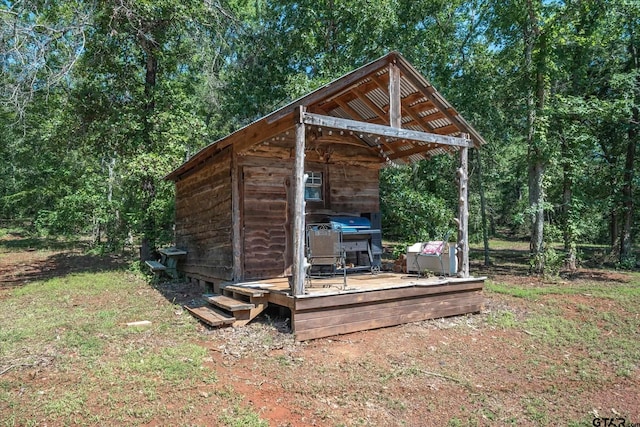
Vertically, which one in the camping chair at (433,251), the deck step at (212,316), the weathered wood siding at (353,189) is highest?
the weathered wood siding at (353,189)

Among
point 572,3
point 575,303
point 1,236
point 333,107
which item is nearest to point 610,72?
point 572,3

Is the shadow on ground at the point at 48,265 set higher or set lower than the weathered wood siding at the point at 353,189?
lower

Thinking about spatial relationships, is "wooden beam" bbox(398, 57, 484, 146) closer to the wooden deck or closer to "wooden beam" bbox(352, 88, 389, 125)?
"wooden beam" bbox(352, 88, 389, 125)

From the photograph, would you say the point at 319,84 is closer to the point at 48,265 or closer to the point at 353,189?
the point at 353,189

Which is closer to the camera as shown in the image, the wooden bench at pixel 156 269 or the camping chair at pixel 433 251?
the camping chair at pixel 433 251

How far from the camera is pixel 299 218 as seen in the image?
549cm

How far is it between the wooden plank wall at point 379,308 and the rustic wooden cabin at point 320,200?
0.02 m

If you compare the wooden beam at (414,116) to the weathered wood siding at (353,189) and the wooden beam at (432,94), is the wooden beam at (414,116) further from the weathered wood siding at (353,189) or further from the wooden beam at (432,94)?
the weathered wood siding at (353,189)

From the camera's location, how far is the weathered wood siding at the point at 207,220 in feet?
26.9

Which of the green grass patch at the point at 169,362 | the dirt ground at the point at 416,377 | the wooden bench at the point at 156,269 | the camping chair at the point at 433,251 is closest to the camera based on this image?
the dirt ground at the point at 416,377

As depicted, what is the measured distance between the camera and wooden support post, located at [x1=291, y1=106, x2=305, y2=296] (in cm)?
541

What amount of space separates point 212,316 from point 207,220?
355cm

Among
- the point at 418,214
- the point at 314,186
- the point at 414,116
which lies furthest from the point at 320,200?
the point at 418,214

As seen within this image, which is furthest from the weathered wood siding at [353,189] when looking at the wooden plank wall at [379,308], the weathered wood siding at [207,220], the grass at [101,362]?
the grass at [101,362]
